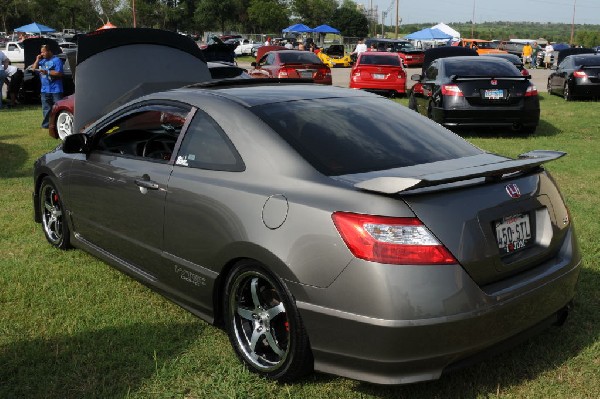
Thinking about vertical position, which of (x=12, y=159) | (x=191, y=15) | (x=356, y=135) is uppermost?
(x=191, y=15)

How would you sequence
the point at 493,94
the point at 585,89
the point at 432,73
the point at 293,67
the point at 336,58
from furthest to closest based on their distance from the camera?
the point at 336,58
the point at 293,67
the point at 585,89
the point at 432,73
the point at 493,94

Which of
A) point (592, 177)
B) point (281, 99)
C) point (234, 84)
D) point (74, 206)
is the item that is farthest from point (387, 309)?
point (592, 177)

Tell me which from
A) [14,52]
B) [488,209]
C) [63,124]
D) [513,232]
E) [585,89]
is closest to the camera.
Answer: [488,209]

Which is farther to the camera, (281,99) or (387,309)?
(281,99)

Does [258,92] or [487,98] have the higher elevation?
[258,92]

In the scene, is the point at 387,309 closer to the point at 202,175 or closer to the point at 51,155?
the point at 202,175

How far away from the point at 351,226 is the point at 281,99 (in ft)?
4.25

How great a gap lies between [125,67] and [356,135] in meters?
4.29

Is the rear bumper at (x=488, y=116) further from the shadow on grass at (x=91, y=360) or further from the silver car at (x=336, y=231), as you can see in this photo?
the shadow on grass at (x=91, y=360)

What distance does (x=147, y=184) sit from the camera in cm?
398

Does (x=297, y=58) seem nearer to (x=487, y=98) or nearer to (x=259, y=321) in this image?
(x=487, y=98)

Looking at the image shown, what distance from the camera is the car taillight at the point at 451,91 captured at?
36.5 feet

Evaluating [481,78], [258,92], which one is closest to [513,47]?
[481,78]

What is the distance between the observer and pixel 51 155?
5414mm
